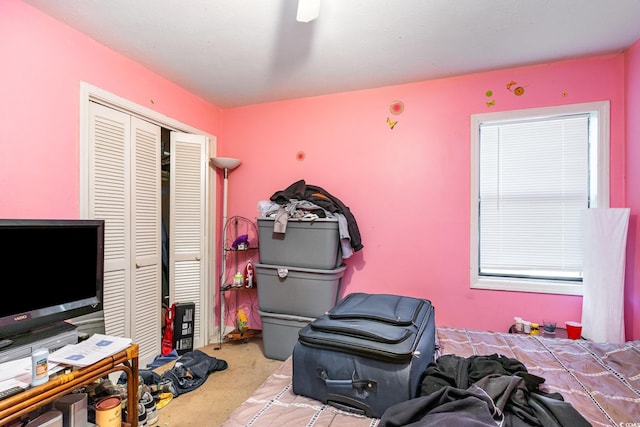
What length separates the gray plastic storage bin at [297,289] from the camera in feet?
8.05

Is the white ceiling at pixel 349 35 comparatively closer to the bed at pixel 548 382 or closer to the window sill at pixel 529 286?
the window sill at pixel 529 286

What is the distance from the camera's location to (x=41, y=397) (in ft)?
3.67

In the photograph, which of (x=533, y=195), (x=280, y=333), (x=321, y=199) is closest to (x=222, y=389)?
(x=280, y=333)

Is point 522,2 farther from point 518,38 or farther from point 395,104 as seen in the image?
point 395,104

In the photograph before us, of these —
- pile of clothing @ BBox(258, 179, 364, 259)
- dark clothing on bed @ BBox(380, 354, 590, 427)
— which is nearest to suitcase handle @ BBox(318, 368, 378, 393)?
dark clothing on bed @ BBox(380, 354, 590, 427)

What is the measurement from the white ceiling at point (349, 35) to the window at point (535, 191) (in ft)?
1.49

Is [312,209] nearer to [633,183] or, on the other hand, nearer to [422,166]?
[422,166]

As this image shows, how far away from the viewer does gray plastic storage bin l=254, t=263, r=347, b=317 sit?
2.45 metres

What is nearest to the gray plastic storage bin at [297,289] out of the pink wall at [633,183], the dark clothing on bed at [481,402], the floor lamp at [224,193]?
the floor lamp at [224,193]

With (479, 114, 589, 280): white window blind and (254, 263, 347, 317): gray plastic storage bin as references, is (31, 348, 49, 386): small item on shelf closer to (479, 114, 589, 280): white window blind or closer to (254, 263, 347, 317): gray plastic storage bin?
(254, 263, 347, 317): gray plastic storage bin

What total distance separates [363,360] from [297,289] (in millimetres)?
1495

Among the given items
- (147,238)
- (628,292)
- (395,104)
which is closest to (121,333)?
(147,238)

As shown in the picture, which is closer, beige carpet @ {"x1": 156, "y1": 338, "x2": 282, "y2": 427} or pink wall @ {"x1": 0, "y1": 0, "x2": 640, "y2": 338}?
pink wall @ {"x1": 0, "y1": 0, "x2": 640, "y2": 338}

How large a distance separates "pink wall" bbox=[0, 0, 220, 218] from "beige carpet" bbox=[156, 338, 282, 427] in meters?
1.41
